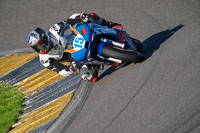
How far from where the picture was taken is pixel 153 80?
21.8ft

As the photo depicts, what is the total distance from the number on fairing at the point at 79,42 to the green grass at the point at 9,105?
2.74 meters

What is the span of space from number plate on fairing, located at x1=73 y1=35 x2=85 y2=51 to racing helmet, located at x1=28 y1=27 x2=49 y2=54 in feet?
2.99

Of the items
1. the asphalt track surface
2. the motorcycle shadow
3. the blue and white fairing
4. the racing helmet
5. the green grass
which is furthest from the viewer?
the green grass

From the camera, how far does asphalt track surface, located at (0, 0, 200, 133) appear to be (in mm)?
5680

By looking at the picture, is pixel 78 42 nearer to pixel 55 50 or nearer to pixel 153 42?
pixel 55 50

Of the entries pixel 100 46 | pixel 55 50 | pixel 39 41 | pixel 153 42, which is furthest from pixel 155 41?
pixel 39 41

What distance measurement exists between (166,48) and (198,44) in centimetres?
76

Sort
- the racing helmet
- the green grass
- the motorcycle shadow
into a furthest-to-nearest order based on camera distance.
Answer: the green grass, the motorcycle shadow, the racing helmet

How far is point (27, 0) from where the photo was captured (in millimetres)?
12875

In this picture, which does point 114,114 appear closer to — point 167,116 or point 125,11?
point 167,116

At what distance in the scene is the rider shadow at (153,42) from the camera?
761 cm

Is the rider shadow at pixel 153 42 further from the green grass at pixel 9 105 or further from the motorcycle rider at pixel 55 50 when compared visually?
the green grass at pixel 9 105

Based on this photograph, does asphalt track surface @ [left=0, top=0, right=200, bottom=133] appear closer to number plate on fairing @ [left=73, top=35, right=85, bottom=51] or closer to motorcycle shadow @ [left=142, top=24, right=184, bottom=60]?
motorcycle shadow @ [left=142, top=24, right=184, bottom=60]

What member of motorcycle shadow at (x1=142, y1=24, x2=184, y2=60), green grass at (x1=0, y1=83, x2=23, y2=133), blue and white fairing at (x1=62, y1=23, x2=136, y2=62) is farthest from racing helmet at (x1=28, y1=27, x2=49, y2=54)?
motorcycle shadow at (x1=142, y1=24, x2=184, y2=60)
